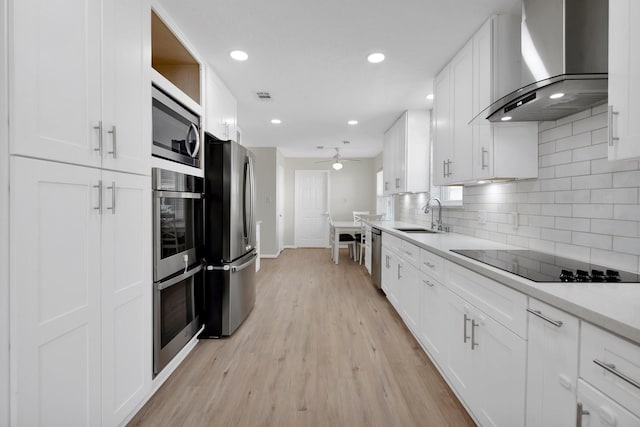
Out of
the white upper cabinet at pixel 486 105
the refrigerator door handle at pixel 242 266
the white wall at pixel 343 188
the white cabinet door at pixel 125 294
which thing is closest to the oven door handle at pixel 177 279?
the white cabinet door at pixel 125 294

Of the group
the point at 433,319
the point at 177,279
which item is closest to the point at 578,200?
the point at 433,319

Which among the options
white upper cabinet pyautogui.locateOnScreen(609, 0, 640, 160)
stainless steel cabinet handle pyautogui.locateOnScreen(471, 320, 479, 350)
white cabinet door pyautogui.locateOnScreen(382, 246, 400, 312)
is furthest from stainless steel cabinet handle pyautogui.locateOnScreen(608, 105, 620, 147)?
white cabinet door pyautogui.locateOnScreen(382, 246, 400, 312)

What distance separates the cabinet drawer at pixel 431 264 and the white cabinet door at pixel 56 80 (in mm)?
2047

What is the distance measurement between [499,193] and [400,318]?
163 centimetres

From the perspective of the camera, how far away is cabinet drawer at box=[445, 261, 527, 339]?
1.25 meters

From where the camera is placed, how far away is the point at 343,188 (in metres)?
8.60

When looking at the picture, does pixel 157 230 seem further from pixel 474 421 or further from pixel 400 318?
pixel 400 318

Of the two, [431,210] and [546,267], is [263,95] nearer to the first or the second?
[431,210]

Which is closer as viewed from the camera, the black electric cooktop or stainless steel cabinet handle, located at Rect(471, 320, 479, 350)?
the black electric cooktop

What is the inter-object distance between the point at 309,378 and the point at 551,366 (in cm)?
152

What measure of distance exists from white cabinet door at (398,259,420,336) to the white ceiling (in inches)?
73.1

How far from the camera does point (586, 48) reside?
145 cm

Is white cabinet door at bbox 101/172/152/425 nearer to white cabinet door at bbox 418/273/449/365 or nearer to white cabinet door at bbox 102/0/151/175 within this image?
white cabinet door at bbox 102/0/151/175

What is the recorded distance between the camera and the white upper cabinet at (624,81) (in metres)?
1.03
